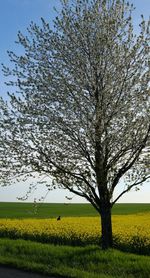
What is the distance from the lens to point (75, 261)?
620 inches

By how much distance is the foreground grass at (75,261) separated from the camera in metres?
13.5

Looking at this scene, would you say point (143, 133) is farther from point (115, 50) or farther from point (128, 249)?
point (128, 249)

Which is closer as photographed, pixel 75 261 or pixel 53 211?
pixel 75 261

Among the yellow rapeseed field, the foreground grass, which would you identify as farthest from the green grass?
the foreground grass

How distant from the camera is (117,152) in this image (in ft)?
61.1

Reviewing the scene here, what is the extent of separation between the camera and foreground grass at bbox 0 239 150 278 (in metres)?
13.5

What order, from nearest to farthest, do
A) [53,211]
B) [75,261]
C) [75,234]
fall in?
[75,261], [75,234], [53,211]

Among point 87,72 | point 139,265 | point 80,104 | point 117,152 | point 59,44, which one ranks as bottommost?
point 139,265

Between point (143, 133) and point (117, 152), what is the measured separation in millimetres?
1214

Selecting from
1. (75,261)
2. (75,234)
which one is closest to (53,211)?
(75,234)

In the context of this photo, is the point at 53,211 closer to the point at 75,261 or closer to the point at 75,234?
the point at 75,234

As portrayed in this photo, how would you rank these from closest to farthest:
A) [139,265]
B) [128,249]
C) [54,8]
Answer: [139,265] → [54,8] → [128,249]

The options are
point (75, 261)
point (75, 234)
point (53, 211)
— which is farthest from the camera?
point (53, 211)

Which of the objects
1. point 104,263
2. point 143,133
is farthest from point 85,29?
point 104,263
